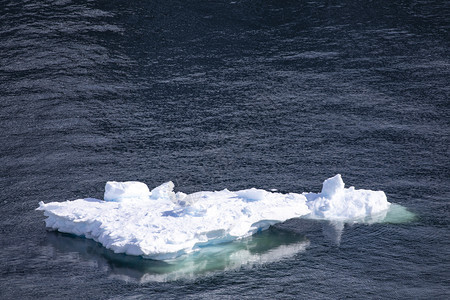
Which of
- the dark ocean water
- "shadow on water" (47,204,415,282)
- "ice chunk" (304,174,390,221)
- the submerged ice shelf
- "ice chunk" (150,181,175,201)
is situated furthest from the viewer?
"ice chunk" (150,181,175,201)

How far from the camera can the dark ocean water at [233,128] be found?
3338 cm

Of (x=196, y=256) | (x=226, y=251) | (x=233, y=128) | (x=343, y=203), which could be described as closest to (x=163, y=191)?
(x=196, y=256)

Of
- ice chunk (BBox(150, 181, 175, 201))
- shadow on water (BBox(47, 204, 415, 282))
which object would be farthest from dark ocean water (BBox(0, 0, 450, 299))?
ice chunk (BBox(150, 181, 175, 201))

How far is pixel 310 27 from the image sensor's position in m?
57.2

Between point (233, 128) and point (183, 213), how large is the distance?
12.4 m

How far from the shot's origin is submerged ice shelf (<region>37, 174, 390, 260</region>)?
34.0 metres

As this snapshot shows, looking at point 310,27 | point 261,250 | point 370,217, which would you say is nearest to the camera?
point 261,250

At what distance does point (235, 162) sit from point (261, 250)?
31.0 feet

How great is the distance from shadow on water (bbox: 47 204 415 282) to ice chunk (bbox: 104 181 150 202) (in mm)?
2990

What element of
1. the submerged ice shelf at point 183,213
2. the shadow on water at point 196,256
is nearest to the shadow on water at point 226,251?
the shadow on water at point 196,256

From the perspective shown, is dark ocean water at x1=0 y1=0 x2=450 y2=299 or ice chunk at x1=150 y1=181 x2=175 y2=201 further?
ice chunk at x1=150 y1=181 x2=175 y2=201

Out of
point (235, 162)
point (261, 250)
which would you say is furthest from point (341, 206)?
point (235, 162)

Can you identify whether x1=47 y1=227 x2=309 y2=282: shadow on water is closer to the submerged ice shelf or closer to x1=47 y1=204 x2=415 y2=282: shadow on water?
x1=47 y1=204 x2=415 y2=282: shadow on water

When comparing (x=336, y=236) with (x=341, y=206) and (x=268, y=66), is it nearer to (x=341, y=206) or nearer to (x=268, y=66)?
(x=341, y=206)
